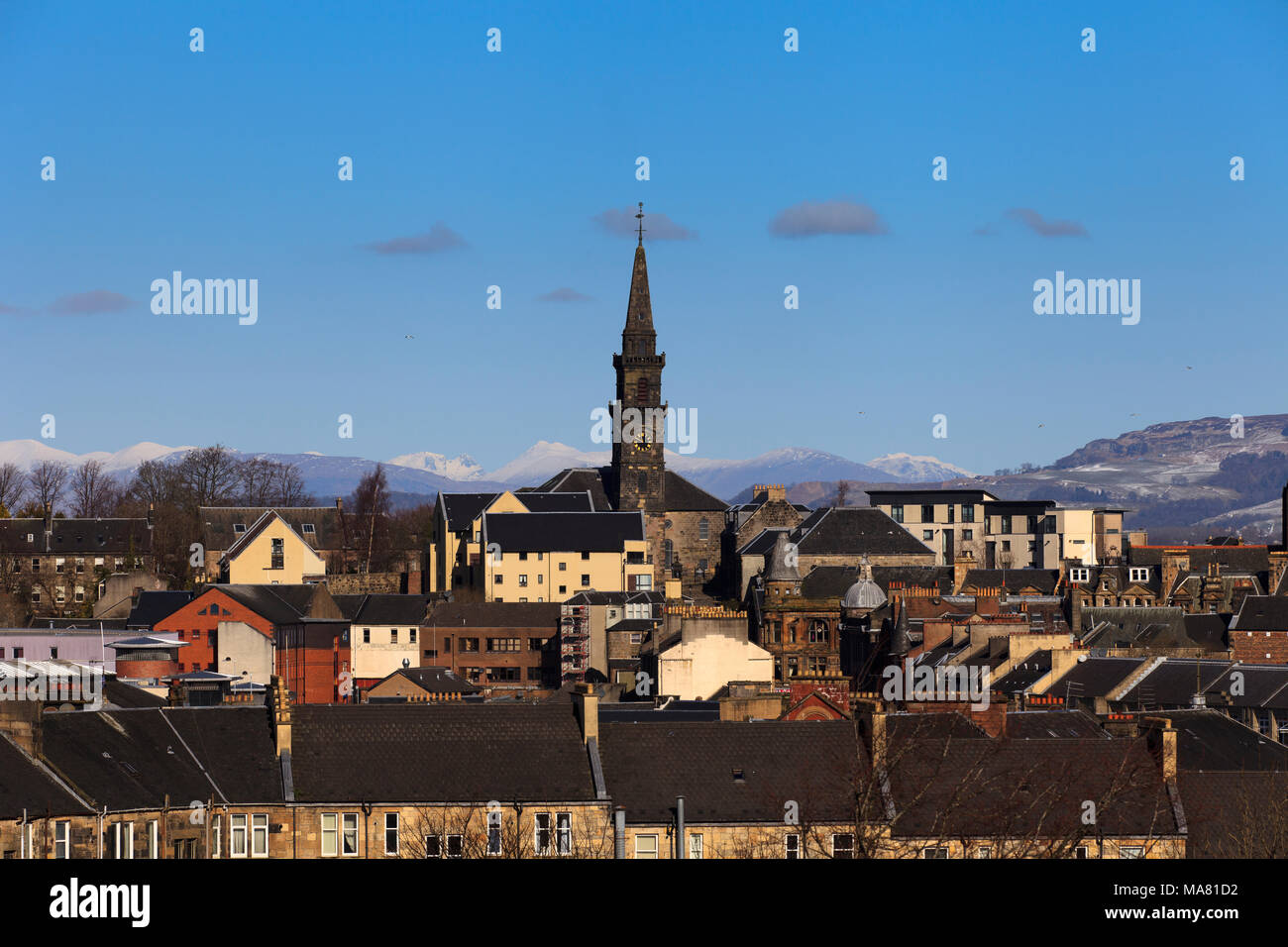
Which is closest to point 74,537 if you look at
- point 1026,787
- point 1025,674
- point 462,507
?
point 462,507

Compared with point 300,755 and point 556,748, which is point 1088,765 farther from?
point 300,755

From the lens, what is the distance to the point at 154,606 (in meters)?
105

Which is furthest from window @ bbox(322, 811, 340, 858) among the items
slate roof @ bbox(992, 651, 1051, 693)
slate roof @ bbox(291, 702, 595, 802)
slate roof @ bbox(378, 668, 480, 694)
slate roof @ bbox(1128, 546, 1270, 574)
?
slate roof @ bbox(1128, 546, 1270, 574)

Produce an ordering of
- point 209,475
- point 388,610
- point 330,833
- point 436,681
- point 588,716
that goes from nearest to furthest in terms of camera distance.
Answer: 1. point 330,833
2. point 588,716
3. point 436,681
4. point 388,610
5. point 209,475

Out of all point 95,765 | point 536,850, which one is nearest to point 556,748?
point 536,850

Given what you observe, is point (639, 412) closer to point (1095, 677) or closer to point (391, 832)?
point (1095, 677)

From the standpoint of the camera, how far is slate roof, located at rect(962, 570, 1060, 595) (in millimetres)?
115188

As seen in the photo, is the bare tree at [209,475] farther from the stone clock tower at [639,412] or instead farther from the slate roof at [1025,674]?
the slate roof at [1025,674]

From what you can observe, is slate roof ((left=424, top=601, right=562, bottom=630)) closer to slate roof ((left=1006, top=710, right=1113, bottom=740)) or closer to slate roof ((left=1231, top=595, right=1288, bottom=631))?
slate roof ((left=1231, top=595, right=1288, bottom=631))

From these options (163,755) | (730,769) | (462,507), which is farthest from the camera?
(462,507)

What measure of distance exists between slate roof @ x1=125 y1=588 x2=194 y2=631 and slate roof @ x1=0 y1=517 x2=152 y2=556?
2720 centimetres

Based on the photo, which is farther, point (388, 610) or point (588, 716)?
point (388, 610)

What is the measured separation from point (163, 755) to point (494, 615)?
69.6m

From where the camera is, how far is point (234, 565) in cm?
12331
